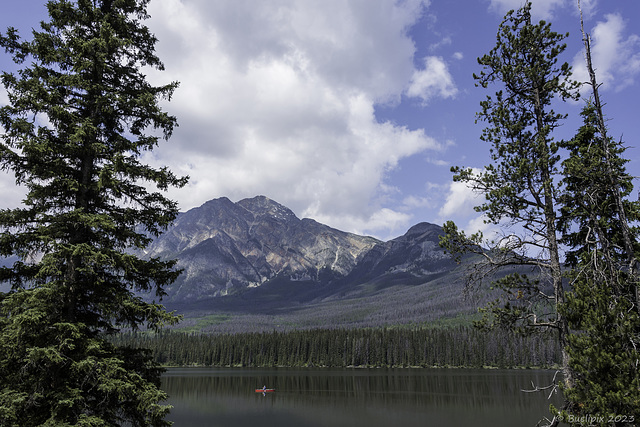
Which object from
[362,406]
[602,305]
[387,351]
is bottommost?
[387,351]

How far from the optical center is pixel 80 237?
42.4 feet

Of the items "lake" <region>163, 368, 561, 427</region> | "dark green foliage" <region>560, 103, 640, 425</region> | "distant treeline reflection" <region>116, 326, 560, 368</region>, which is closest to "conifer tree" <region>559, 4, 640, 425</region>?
"dark green foliage" <region>560, 103, 640, 425</region>

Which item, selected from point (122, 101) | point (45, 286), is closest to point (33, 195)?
point (45, 286)

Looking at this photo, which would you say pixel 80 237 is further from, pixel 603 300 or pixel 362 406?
pixel 362 406

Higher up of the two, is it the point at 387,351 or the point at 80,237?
the point at 80,237

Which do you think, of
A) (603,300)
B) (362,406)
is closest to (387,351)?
(362,406)

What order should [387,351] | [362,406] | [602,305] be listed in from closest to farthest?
[602,305] → [362,406] → [387,351]

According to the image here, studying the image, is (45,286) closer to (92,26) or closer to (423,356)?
(92,26)

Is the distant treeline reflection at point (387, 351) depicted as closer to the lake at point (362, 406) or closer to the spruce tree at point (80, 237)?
the lake at point (362, 406)

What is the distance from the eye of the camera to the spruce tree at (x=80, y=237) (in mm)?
11039

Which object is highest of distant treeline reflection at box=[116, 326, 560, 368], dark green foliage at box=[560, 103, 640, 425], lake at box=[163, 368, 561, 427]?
dark green foliage at box=[560, 103, 640, 425]

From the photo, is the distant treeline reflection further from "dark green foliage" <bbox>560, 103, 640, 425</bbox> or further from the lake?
"dark green foliage" <bbox>560, 103, 640, 425</bbox>

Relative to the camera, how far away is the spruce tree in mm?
11039

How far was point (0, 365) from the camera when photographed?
1102cm
